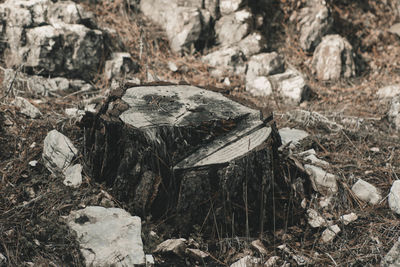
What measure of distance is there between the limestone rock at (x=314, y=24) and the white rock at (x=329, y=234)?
3.76 meters

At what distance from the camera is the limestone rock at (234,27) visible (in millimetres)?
5527

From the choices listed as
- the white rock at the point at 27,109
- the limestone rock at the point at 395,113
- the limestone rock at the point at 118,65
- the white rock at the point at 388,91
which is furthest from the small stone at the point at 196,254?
the white rock at the point at 388,91

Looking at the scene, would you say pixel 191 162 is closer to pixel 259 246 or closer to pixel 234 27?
pixel 259 246

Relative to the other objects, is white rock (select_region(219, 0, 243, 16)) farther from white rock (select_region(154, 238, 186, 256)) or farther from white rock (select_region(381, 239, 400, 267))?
white rock (select_region(381, 239, 400, 267))

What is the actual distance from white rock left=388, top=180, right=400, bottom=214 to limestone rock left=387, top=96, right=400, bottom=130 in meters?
1.49

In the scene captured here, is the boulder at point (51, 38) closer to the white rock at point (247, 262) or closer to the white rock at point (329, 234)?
the white rock at point (247, 262)

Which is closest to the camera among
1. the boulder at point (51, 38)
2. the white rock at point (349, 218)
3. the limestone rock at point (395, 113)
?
the white rock at point (349, 218)

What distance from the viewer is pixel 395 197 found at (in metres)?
2.71

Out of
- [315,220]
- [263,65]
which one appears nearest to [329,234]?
[315,220]

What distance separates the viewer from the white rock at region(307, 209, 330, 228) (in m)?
2.65

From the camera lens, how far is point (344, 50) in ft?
17.9

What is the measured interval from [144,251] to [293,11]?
479 centimetres

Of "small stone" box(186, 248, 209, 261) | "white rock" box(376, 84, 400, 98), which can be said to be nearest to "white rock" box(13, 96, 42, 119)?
"small stone" box(186, 248, 209, 261)

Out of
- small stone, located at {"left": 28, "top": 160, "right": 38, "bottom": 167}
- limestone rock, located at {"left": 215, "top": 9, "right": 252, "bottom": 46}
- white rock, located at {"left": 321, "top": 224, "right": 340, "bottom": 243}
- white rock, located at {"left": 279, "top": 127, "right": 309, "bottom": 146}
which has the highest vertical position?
limestone rock, located at {"left": 215, "top": 9, "right": 252, "bottom": 46}
